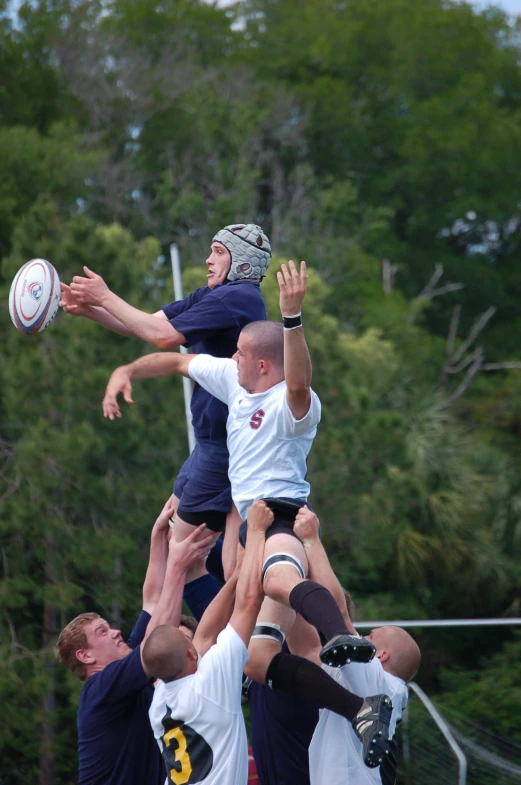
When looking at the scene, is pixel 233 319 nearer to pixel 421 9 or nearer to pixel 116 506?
pixel 116 506

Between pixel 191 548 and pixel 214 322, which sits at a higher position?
pixel 214 322

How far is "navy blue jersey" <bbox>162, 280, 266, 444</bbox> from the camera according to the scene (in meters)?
5.02

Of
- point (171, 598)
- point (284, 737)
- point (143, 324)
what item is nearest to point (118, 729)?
point (171, 598)

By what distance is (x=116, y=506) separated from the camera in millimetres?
14023

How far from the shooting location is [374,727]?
4062mm

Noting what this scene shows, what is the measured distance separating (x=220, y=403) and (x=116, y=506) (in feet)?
29.9

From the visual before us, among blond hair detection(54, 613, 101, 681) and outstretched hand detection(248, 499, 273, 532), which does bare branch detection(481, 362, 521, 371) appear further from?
outstretched hand detection(248, 499, 273, 532)

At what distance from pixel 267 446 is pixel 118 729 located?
152cm

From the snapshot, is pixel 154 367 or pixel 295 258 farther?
pixel 295 258

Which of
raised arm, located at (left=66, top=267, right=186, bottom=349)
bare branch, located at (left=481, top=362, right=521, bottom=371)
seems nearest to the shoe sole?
raised arm, located at (left=66, top=267, right=186, bottom=349)

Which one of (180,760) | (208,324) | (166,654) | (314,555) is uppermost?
(208,324)

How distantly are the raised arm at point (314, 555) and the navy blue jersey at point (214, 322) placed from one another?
740 mm

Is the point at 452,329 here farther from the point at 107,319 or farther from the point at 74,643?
the point at 74,643

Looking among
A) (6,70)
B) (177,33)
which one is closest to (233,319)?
(6,70)
